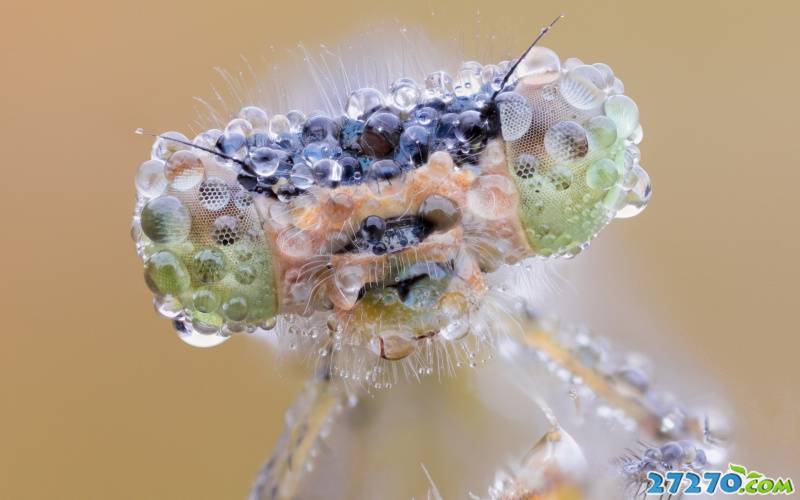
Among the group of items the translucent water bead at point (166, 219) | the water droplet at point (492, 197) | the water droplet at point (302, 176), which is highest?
the water droplet at point (302, 176)

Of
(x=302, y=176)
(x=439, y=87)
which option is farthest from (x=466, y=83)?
(x=302, y=176)

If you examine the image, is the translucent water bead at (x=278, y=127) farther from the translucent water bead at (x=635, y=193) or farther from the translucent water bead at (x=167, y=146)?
the translucent water bead at (x=635, y=193)

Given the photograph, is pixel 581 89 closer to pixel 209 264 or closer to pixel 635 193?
pixel 635 193

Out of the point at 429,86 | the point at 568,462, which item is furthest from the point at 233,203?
the point at 568,462

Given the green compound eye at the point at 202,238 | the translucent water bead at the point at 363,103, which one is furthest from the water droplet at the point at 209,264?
the translucent water bead at the point at 363,103

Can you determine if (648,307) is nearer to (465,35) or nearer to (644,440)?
(644,440)
